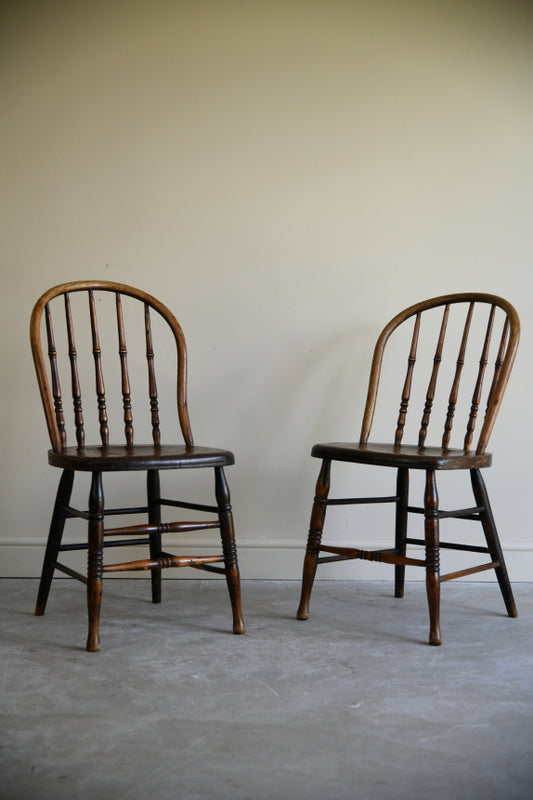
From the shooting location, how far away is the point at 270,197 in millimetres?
2451

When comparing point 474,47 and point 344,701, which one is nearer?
point 344,701

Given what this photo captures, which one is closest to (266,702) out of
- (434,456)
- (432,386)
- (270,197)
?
(434,456)

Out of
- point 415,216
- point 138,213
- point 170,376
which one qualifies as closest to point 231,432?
point 170,376

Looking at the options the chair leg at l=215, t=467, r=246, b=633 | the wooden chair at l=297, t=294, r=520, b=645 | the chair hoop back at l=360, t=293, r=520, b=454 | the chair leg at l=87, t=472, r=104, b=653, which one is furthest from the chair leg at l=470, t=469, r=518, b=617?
the chair leg at l=87, t=472, r=104, b=653

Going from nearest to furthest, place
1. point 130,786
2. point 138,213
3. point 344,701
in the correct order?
point 130,786
point 344,701
point 138,213

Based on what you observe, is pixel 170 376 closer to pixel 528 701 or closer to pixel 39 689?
pixel 39 689

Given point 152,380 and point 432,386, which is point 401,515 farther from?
point 152,380

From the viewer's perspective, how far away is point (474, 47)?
97.4 inches

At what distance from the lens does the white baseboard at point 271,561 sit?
2391mm

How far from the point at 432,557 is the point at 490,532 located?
0.31m

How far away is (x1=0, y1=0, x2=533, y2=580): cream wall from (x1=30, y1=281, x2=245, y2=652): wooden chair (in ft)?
0.48

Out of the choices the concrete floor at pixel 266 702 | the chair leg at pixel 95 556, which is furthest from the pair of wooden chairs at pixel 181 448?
the concrete floor at pixel 266 702

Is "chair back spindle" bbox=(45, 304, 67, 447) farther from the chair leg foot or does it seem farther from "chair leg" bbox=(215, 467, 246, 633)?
the chair leg foot

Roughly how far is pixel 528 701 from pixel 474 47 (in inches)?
82.5
